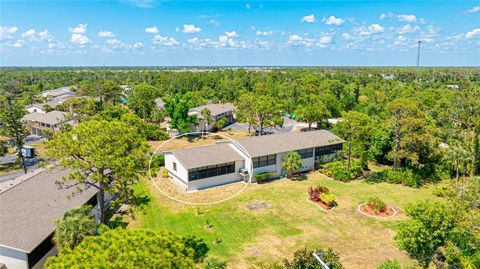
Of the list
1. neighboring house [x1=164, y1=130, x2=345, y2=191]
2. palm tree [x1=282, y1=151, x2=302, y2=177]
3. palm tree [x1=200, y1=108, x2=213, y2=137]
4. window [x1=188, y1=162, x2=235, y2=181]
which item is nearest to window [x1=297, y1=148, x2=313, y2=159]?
neighboring house [x1=164, y1=130, x2=345, y2=191]

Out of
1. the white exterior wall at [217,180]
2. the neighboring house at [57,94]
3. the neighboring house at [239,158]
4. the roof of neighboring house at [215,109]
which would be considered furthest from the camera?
the neighboring house at [57,94]

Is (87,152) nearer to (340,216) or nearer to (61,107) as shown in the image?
(340,216)

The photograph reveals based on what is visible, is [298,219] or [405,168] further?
[405,168]

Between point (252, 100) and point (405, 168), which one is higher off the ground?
point (252, 100)

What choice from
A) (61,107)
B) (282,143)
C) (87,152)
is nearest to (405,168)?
(282,143)

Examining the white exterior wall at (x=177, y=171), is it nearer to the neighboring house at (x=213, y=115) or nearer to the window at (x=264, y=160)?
the window at (x=264, y=160)

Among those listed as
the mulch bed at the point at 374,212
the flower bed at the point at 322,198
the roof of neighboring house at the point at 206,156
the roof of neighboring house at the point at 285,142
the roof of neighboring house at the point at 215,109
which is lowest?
the mulch bed at the point at 374,212

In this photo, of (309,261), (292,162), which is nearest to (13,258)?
(309,261)

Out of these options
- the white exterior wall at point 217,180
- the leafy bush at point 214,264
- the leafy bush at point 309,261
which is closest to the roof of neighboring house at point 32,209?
the leafy bush at point 214,264
